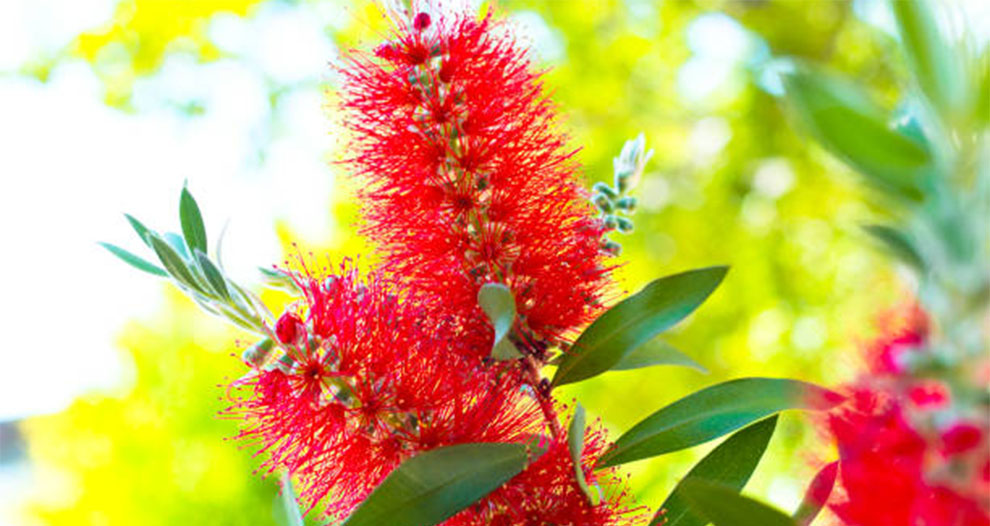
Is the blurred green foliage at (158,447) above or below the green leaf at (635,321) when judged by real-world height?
above

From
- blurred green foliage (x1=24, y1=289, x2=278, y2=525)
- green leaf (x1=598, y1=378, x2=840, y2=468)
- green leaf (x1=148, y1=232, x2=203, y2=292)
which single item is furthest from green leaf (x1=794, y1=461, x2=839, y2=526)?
blurred green foliage (x1=24, y1=289, x2=278, y2=525)

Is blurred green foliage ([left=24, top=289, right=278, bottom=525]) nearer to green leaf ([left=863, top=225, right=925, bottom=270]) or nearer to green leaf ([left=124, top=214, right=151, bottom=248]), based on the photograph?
green leaf ([left=124, top=214, right=151, bottom=248])

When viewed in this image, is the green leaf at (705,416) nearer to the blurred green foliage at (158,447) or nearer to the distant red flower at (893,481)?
the distant red flower at (893,481)

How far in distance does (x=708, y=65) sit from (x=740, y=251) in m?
0.42

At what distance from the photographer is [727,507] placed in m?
0.29

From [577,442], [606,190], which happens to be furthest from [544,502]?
[606,190]

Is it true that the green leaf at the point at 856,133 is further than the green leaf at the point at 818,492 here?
No

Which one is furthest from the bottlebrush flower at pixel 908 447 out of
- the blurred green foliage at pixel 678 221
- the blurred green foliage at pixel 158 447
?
the blurred green foliage at pixel 158 447

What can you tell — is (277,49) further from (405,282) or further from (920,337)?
(920,337)

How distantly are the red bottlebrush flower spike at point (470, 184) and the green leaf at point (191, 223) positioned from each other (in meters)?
0.09

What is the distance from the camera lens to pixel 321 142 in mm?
2219

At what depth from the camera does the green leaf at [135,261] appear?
0.38 m

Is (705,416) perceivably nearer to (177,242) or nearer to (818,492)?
(818,492)

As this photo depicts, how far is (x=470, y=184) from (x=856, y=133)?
211 millimetres
